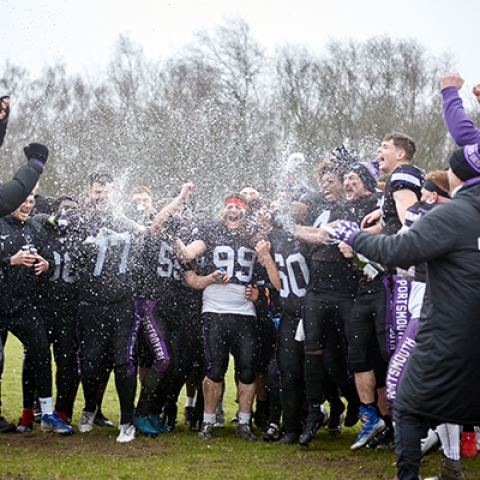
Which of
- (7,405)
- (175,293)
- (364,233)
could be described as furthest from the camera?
(7,405)

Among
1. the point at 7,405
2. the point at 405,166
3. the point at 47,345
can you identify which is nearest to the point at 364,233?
the point at 405,166

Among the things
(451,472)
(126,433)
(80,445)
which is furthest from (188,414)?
(451,472)

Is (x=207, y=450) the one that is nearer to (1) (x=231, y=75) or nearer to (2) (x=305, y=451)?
(2) (x=305, y=451)

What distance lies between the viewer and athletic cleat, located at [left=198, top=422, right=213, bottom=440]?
6957 millimetres

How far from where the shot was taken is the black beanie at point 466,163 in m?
4.32

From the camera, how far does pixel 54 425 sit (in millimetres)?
7090

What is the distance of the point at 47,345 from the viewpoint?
7.12 m

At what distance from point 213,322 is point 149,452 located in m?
1.39

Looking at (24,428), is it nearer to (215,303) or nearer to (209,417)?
(209,417)

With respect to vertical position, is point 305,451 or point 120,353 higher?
point 120,353

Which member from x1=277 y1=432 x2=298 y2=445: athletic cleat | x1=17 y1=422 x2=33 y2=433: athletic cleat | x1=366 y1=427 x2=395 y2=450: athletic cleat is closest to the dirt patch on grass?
x1=17 y1=422 x2=33 y2=433: athletic cleat

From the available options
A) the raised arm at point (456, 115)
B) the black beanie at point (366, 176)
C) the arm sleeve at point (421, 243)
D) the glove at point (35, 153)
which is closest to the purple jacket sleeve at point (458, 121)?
the raised arm at point (456, 115)

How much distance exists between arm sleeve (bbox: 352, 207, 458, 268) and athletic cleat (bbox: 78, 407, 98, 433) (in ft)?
14.1

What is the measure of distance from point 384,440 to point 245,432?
4.60 ft
